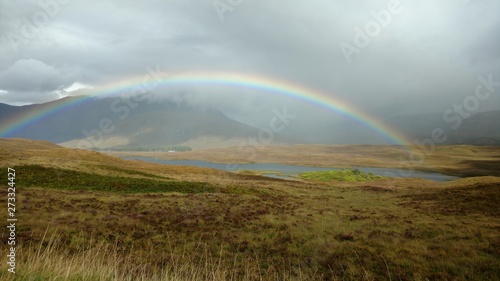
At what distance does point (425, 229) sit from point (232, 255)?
1358 centimetres

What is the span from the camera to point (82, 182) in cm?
3434

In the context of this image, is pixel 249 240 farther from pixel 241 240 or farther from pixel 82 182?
pixel 82 182

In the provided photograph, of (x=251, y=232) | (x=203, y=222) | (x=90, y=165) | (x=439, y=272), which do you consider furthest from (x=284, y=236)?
(x=90, y=165)

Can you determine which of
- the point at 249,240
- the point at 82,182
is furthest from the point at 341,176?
the point at 249,240

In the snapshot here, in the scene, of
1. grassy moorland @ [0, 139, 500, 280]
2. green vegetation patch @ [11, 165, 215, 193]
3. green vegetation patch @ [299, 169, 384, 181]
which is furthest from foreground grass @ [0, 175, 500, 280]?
green vegetation patch @ [299, 169, 384, 181]

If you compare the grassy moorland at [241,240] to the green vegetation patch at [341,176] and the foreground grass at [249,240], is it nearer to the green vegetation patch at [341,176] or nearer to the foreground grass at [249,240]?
the foreground grass at [249,240]

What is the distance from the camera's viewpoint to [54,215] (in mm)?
18031

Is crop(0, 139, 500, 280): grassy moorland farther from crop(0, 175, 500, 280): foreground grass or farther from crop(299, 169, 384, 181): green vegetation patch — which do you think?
crop(299, 169, 384, 181): green vegetation patch

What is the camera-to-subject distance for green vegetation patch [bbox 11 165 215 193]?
105ft

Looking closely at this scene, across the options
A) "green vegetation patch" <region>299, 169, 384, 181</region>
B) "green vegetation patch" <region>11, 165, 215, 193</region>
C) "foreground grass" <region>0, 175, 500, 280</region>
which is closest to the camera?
"foreground grass" <region>0, 175, 500, 280</region>

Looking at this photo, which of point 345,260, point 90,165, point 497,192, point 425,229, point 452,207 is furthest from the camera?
point 90,165

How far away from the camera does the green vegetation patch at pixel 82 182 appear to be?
31922 millimetres

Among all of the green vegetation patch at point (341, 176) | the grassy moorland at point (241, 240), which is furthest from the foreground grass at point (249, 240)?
the green vegetation patch at point (341, 176)

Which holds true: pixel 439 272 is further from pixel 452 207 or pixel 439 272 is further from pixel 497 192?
pixel 497 192
